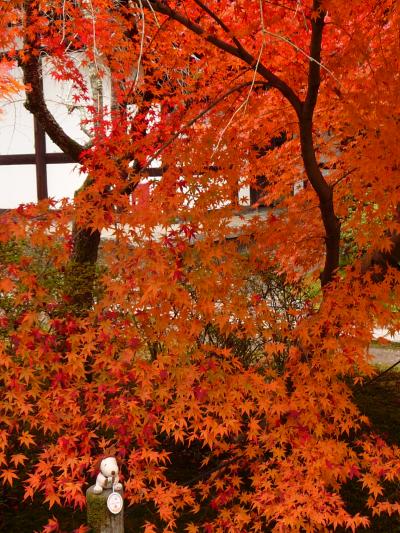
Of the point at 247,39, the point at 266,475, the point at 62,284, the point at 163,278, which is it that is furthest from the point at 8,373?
the point at 247,39

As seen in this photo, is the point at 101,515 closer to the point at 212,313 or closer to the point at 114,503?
the point at 114,503

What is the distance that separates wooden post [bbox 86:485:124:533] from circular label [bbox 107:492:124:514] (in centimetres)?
3

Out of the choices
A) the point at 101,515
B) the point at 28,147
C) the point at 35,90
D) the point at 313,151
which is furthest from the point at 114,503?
the point at 28,147

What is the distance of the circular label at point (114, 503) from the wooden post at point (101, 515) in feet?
0.10

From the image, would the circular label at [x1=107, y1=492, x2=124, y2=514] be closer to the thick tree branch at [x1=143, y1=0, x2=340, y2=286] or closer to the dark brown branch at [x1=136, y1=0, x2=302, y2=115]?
the thick tree branch at [x1=143, y1=0, x2=340, y2=286]

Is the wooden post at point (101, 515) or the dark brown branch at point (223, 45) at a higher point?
the dark brown branch at point (223, 45)

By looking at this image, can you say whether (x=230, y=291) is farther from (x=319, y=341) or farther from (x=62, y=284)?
(x=62, y=284)

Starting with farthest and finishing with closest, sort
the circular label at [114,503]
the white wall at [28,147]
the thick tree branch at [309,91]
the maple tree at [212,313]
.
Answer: the white wall at [28,147] < the thick tree branch at [309,91] < the maple tree at [212,313] < the circular label at [114,503]

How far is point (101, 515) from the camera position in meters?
3.03

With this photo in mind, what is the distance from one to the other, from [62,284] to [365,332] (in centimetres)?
253

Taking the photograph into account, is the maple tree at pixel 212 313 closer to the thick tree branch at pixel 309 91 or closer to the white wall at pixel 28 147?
the thick tree branch at pixel 309 91

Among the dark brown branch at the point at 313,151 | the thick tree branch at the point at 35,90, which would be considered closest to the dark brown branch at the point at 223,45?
the dark brown branch at the point at 313,151

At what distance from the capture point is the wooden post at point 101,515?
9.88 feet

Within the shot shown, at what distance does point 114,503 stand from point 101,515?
12 cm
